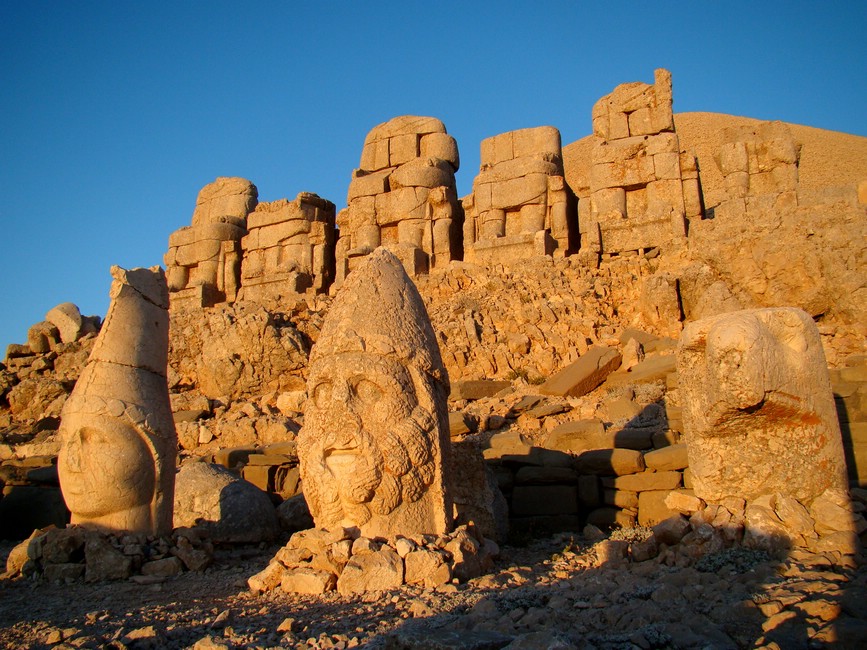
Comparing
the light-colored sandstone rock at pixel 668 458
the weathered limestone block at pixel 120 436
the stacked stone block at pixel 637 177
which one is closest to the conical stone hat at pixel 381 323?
the weathered limestone block at pixel 120 436

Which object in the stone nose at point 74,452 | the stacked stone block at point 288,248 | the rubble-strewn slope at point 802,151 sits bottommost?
the stone nose at point 74,452

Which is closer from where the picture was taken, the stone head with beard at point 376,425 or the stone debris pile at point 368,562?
the stone debris pile at point 368,562

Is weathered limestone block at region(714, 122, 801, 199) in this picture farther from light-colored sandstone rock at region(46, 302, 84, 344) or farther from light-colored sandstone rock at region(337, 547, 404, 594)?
light-colored sandstone rock at region(46, 302, 84, 344)

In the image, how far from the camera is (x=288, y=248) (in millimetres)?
16031

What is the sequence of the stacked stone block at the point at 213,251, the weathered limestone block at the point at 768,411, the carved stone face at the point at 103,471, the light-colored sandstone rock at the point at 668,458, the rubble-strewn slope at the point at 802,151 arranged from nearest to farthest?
the weathered limestone block at the point at 768,411 → the carved stone face at the point at 103,471 → the light-colored sandstone rock at the point at 668,458 → the stacked stone block at the point at 213,251 → the rubble-strewn slope at the point at 802,151

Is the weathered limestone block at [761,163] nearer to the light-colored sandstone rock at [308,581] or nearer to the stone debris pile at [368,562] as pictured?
the stone debris pile at [368,562]

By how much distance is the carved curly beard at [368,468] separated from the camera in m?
4.23

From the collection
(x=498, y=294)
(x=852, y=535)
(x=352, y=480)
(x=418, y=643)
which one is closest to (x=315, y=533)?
(x=352, y=480)

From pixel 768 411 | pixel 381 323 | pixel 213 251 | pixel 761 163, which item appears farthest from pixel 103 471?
pixel 213 251

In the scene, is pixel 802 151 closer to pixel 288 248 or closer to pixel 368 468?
pixel 288 248

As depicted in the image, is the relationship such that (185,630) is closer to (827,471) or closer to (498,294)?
(827,471)

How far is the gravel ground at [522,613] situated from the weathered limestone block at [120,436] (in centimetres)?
78

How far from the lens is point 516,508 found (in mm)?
6301

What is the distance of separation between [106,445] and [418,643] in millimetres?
3491
